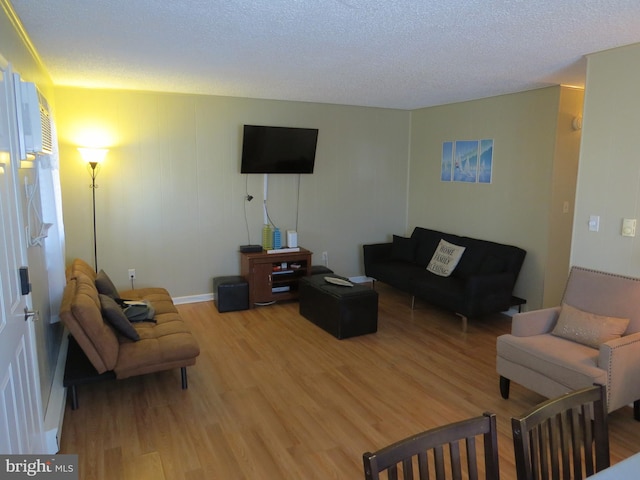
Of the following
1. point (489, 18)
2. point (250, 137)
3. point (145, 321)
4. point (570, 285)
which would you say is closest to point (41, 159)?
point (145, 321)

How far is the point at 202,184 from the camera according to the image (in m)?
5.38

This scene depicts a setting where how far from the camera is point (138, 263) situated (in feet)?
17.0

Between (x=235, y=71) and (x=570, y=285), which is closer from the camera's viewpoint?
(x=570, y=285)

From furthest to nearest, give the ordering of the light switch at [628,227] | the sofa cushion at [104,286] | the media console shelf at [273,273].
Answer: the media console shelf at [273,273] → the sofa cushion at [104,286] → the light switch at [628,227]

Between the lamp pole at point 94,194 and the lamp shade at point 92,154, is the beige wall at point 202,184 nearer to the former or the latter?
the lamp pole at point 94,194

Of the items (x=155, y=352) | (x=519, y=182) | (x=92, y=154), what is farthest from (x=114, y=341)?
(x=519, y=182)

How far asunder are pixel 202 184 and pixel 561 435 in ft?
15.2

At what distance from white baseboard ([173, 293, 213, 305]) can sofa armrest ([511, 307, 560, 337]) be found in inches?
142

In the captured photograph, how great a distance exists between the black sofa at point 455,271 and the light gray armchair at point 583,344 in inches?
43.4

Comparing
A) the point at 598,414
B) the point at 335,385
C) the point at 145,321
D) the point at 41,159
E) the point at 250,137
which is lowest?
the point at 335,385

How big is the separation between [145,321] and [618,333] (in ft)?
11.6

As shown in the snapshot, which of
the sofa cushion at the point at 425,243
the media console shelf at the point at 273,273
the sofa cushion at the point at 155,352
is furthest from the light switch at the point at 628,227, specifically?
the media console shelf at the point at 273,273

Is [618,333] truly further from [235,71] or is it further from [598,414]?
[235,71]

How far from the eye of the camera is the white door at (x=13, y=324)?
5.78 feet
